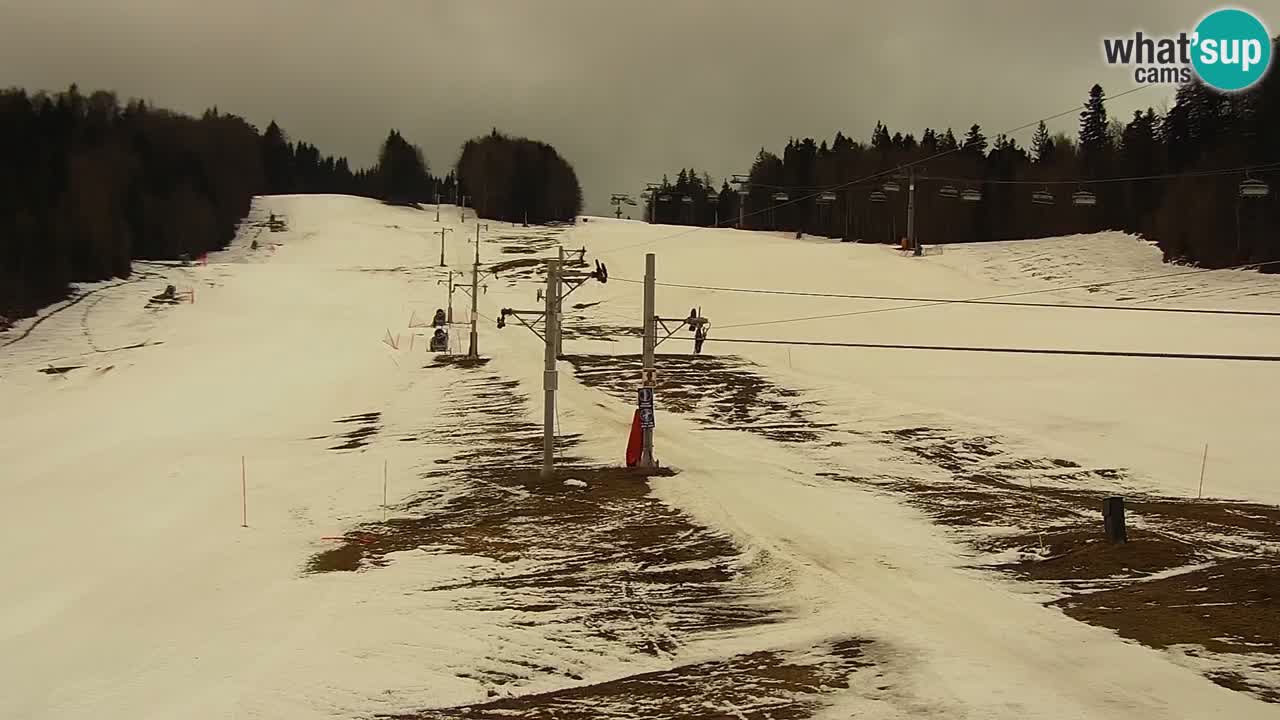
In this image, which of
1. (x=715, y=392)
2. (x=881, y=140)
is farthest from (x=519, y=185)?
(x=715, y=392)

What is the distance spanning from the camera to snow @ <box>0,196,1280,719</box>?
1230 centimetres

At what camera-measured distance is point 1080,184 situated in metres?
86.8

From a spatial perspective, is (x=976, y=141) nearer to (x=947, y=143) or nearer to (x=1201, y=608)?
(x=947, y=143)

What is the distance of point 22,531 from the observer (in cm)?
2373

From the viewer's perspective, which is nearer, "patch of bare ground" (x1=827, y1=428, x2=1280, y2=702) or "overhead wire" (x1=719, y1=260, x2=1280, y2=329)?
"patch of bare ground" (x1=827, y1=428, x2=1280, y2=702)

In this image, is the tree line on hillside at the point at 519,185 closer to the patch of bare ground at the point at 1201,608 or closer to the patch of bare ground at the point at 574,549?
the patch of bare ground at the point at 574,549

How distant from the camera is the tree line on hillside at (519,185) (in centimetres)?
14900

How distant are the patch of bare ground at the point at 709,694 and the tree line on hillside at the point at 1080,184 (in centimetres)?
3569

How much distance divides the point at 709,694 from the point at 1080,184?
8575 cm

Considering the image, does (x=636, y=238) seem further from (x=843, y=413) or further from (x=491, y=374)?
(x=843, y=413)

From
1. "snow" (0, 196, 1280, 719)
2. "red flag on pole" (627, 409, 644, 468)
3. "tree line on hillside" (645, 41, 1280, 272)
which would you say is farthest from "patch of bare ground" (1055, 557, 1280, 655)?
"tree line on hillside" (645, 41, 1280, 272)

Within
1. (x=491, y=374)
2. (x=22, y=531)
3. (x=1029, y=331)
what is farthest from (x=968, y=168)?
(x=22, y=531)

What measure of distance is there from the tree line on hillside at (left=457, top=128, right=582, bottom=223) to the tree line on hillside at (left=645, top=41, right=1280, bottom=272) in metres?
23.7

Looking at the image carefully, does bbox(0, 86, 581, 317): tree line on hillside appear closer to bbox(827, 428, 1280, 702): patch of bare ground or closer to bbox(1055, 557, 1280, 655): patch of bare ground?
bbox(827, 428, 1280, 702): patch of bare ground
